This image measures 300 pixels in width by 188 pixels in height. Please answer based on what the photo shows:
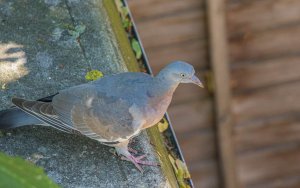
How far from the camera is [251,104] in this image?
4.83 meters

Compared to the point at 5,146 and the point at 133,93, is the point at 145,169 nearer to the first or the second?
the point at 133,93

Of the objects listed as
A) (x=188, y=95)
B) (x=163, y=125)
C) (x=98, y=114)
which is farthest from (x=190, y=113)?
(x=98, y=114)

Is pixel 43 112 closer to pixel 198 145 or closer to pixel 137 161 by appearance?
pixel 137 161

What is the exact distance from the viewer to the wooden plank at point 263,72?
4719 mm

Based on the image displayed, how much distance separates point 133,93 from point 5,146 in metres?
0.57

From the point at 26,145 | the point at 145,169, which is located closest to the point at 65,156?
the point at 26,145

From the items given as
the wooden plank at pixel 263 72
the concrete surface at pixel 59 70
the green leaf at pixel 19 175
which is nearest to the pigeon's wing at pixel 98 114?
the concrete surface at pixel 59 70

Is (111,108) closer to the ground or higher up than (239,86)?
higher up

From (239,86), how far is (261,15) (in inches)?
23.8

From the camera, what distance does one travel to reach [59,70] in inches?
108

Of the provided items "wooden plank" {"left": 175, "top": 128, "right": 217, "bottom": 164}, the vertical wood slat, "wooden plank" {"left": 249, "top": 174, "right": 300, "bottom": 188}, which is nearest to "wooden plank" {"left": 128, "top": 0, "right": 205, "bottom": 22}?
the vertical wood slat

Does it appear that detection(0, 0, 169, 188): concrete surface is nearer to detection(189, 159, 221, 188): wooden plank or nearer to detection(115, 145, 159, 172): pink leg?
detection(115, 145, 159, 172): pink leg

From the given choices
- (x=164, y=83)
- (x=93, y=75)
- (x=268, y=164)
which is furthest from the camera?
(x=268, y=164)

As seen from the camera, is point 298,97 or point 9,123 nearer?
point 9,123
